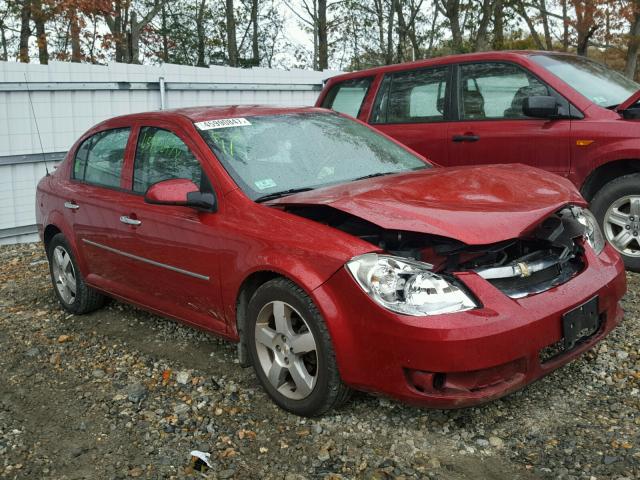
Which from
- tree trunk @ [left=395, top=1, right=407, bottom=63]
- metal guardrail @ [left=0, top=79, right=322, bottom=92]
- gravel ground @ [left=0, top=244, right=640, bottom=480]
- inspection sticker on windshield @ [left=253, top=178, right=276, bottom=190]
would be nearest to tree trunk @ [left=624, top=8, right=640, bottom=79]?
tree trunk @ [left=395, top=1, right=407, bottom=63]

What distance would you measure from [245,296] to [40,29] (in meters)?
21.5

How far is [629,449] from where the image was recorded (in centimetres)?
271

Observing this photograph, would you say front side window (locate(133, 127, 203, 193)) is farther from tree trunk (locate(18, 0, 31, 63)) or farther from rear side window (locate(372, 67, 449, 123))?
tree trunk (locate(18, 0, 31, 63))

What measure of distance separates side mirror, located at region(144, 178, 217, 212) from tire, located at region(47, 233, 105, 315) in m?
1.72

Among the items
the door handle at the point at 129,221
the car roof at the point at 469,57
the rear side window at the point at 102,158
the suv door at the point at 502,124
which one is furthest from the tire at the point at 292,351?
the car roof at the point at 469,57

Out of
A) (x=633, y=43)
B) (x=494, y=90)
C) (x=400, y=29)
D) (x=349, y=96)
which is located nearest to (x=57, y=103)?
(x=349, y=96)

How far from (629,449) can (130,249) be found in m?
3.00

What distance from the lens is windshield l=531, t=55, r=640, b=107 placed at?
523cm

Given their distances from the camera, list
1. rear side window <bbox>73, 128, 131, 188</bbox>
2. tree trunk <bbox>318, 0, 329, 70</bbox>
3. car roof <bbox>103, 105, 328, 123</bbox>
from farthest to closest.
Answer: tree trunk <bbox>318, 0, 329, 70</bbox> < rear side window <bbox>73, 128, 131, 188</bbox> < car roof <bbox>103, 105, 328, 123</bbox>

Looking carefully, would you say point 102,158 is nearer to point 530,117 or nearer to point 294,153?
point 294,153

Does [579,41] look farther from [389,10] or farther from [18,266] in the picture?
[18,266]

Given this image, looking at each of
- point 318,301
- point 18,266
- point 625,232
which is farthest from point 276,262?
point 18,266

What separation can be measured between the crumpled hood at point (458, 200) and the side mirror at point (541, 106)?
62.9 inches

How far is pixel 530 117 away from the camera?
17.5 ft
